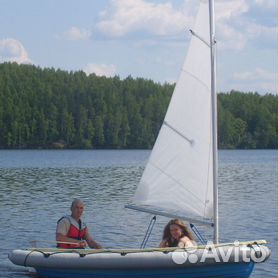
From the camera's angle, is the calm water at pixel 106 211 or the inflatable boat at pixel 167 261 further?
the calm water at pixel 106 211

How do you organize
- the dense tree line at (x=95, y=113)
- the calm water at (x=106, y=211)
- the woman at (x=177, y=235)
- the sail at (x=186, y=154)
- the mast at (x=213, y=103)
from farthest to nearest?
the dense tree line at (x=95, y=113) < the calm water at (x=106, y=211) < the sail at (x=186, y=154) < the woman at (x=177, y=235) < the mast at (x=213, y=103)

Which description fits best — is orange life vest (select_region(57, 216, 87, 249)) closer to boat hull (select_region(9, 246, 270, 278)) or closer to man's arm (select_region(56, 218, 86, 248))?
man's arm (select_region(56, 218, 86, 248))

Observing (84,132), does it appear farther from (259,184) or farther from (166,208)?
(166,208)

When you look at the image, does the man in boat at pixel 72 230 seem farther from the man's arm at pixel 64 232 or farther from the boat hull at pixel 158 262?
the boat hull at pixel 158 262

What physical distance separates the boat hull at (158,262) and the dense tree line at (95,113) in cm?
11748

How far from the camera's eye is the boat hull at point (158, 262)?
46.5 feet

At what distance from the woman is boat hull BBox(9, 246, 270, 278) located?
0.72 feet

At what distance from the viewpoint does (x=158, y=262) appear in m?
14.2

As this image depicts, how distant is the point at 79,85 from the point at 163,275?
134644 millimetres

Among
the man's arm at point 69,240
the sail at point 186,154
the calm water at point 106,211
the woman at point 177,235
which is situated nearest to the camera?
the woman at point 177,235

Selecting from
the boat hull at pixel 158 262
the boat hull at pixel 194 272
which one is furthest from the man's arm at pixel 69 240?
the boat hull at pixel 194 272

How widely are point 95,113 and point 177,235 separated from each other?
128032 millimetres

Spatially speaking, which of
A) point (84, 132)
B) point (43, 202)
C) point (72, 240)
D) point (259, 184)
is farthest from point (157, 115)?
point (72, 240)

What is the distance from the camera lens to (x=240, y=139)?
473 ft
